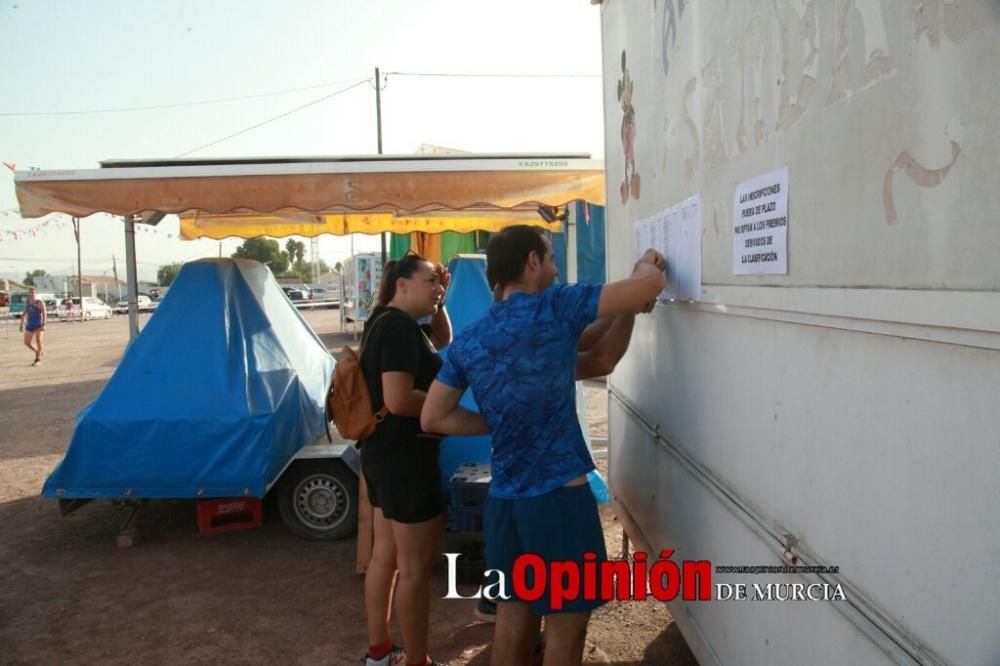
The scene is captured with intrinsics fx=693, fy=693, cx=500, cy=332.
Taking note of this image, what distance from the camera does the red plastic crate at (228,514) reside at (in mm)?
5047

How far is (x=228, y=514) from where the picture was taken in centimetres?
523

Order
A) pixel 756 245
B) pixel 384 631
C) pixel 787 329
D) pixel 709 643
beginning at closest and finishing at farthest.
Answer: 1. pixel 787 329
2. pixel 756 245
3. pixel 709 643
4. pixel 384 631

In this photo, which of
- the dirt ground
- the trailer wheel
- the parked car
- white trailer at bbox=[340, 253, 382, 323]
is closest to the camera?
the dirt ground

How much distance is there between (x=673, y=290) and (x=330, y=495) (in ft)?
11.2

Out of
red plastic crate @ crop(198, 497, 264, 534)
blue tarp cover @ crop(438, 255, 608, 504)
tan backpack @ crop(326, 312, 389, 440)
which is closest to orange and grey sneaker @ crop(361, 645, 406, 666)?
tan backpack @ crop(326, 312, 389, 440)

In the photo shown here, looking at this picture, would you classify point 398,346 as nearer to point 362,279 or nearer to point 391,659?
point 391,659

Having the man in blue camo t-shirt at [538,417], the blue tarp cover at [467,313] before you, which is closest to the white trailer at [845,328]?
the man in blue camo t-shirt at [538,417]

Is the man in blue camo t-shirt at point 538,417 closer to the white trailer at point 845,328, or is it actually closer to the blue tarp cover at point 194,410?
the white trailer at point 845,328

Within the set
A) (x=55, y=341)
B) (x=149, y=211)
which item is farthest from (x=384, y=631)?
(x=55, y=341)

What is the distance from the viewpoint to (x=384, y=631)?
313 centimetres

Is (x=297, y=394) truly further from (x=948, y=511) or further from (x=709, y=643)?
(x=948, y=511)

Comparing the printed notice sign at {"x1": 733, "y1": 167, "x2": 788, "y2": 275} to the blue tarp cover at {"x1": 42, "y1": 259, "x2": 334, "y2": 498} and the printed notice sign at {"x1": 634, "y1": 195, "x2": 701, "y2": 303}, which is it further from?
the blue tarp cover at {"x1": 42, "y1": 259, "x2": 334, "y2": 498}

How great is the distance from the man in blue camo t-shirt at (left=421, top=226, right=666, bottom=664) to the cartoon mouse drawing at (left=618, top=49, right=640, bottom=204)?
0.97 meters

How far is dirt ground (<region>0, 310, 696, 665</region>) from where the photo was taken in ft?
11.7
